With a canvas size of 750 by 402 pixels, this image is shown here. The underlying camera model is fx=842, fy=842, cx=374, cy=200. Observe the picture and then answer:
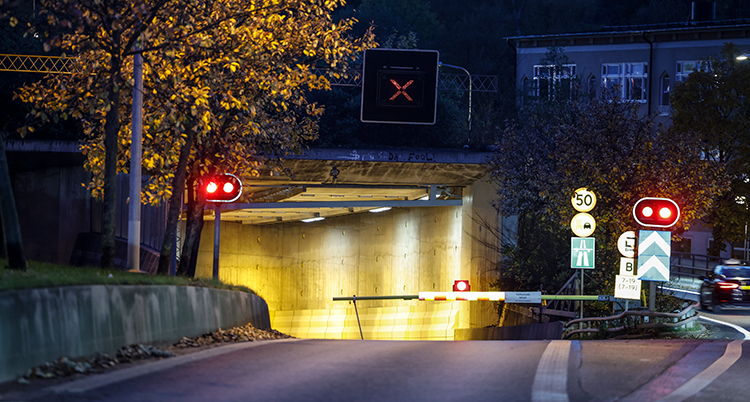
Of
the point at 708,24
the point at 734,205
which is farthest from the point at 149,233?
the point at 708,24

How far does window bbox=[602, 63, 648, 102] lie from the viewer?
1929 inches

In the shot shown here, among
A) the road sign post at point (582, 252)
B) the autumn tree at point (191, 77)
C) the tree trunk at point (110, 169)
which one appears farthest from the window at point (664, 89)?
the tree trunk at point (110, 169)

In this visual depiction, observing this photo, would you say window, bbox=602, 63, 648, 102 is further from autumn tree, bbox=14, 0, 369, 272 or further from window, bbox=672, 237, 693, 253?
autumn tree, bbox=14, 0, 369, 272

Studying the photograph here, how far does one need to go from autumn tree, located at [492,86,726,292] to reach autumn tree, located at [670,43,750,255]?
479 inches

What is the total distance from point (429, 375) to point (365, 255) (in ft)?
102

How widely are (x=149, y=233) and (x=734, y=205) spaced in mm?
26855

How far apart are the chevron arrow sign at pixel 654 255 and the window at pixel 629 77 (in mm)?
36036

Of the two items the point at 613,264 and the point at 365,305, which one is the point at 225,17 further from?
the point at 365,305

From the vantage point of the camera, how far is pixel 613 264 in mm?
23938

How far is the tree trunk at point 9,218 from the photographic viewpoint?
30.1 feet

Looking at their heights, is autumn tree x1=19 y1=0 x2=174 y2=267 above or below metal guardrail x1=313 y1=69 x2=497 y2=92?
below

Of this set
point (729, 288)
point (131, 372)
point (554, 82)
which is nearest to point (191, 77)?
point (131, 372)

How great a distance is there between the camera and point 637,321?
658 inches

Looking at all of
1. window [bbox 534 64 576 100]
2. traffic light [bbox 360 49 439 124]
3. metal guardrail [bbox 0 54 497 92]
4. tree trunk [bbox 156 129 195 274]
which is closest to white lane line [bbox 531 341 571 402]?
tree trunk [bbox 156 129 195 274]
